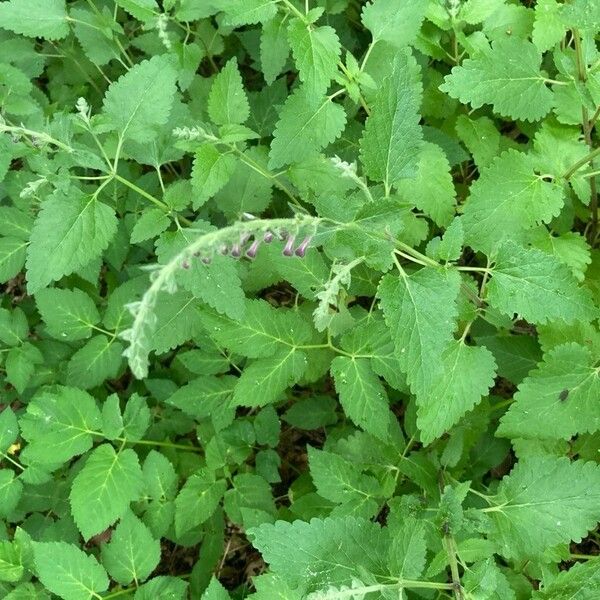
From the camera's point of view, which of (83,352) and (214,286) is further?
(83,352)

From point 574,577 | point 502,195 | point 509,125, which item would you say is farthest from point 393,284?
point 509,125

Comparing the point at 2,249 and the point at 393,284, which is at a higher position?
the point at 393,284

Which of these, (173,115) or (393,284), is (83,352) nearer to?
(173,115)

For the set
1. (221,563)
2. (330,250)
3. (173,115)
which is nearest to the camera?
(330,250)

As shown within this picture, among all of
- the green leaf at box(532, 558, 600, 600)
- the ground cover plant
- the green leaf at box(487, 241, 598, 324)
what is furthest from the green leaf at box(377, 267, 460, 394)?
the green leaf at box(532, 558, 600, 600)

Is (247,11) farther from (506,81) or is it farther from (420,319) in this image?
(420,319)

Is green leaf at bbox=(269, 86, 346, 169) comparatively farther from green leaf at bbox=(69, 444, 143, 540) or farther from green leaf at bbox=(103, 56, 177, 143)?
green leaf at bbox=(69, 444, 143, 540)
